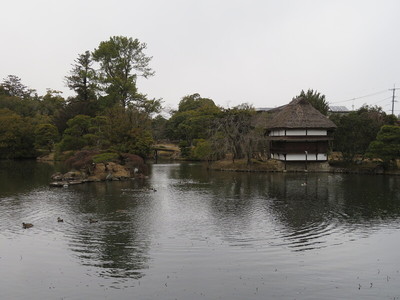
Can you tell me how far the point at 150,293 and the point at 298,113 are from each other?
3352 centimetres

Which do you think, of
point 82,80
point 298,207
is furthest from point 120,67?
point 298,207

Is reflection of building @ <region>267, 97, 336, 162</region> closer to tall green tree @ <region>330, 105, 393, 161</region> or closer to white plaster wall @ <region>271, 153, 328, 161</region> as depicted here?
white plaster wall @ <region>271, 153, 328, 161</region>

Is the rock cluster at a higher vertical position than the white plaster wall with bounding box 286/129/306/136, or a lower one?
lower

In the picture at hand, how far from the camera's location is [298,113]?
39.7 metres

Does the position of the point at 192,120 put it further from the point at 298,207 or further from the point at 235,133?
the point at 298,207

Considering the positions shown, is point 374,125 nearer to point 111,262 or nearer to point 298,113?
point 298,113

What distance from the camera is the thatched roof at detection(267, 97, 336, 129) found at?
127 ft

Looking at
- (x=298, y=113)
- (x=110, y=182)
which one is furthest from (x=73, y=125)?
(x=298, y=113)

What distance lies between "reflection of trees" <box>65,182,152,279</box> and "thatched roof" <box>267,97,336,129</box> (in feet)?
67.0

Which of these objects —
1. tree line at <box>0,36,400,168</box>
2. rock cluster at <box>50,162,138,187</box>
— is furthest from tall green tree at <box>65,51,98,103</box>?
rock cluster at <box>50,162,138,187</box>

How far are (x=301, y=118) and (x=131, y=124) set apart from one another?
18.2 metres

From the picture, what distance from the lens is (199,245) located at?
1340 centimetres

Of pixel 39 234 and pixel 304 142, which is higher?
pixel 304 142

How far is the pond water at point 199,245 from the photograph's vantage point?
32.1 feet
